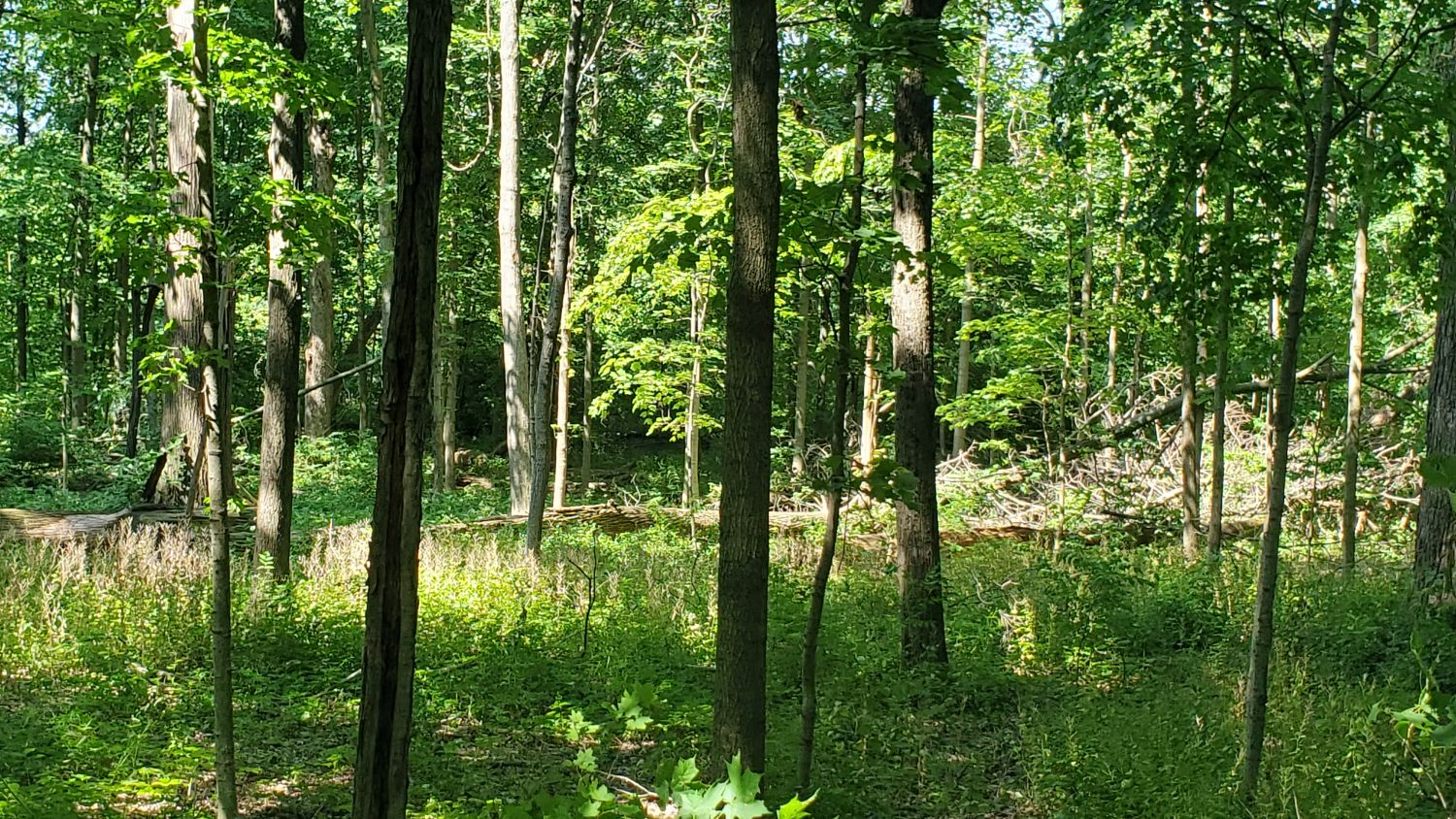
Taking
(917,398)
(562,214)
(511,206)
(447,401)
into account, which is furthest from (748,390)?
(447,401)

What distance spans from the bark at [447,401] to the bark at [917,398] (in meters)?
15.7

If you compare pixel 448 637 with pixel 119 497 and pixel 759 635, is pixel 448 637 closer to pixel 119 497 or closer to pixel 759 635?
pixel 759 635

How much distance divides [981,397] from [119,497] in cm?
1425

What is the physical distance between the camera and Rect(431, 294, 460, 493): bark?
875 inches

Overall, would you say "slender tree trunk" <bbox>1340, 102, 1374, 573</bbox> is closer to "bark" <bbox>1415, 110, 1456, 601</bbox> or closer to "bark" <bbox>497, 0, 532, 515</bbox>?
"bark" <bbox>1415, 110, 1456, 601</bbox>

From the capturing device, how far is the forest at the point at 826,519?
4.18 metres

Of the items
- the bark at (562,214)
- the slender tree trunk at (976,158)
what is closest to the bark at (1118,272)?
the slender tree trunk at (976,158)

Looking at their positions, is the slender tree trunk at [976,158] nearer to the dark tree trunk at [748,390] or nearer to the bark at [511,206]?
the bark at [511,206]

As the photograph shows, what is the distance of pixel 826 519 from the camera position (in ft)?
20.6

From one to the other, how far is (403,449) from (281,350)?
5.44m

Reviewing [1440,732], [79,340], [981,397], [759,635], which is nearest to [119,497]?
[79,340]

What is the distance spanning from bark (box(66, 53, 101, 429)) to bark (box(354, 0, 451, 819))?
21612 millimetres

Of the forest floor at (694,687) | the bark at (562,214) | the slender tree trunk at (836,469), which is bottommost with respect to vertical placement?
the forest floor at (694,687)

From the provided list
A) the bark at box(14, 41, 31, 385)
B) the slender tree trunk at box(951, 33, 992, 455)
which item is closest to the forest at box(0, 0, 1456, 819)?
the slender tree trunk at box(951, 33, 992, 455)
